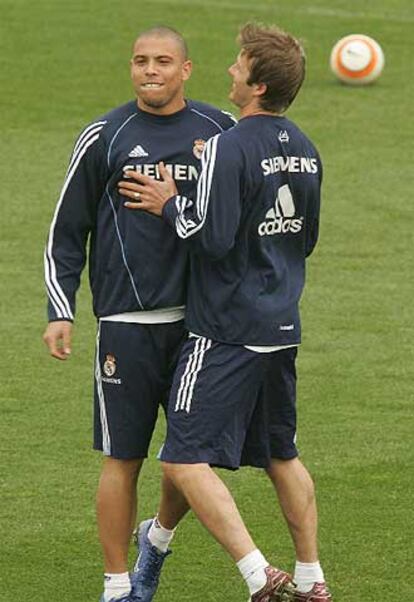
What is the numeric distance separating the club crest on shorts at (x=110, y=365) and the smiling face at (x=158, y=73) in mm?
872

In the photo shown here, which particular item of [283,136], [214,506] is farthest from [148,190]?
[214,506]

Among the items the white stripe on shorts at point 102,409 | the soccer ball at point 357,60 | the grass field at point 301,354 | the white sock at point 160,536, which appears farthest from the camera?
the soccer ball at point 357,60

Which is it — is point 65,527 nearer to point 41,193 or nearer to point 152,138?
point 152,138

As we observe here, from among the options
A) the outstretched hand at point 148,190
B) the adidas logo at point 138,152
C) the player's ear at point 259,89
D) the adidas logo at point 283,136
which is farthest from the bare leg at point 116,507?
the player's ear at point 259,89

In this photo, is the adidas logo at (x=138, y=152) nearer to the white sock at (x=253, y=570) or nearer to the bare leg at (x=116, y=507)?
the bare leg at (x=116, y=507)

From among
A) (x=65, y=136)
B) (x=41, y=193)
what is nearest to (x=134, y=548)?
(x=41, y=193)

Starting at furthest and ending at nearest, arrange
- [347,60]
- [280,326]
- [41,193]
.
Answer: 1. [347,60]
2. [41,193]
3. [280,326]

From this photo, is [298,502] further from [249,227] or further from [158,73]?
[158,73]

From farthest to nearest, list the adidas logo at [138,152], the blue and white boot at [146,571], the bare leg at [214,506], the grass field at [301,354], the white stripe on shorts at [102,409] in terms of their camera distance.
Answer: the grass field at [301,354] < the blue and white boot at [146,571] < the white stripe on shorts at [102,409] < the adidas logo at [138,152] < the bare leg at [214,506]

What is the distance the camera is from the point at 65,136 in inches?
618

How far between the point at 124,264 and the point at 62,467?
6.66 feet

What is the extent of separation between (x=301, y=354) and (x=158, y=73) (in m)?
3.90

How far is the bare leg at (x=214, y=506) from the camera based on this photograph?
6.55 meters

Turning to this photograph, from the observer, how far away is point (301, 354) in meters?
10.4
